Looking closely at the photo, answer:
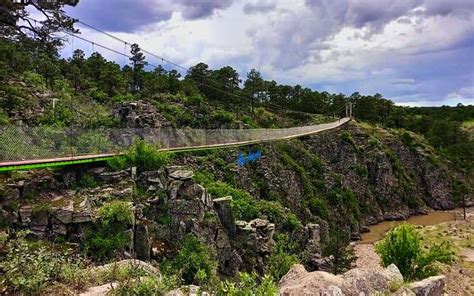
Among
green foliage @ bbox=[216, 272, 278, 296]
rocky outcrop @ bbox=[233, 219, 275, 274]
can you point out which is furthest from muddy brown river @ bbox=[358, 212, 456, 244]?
green foliage @ bbox=[216, 272, 278, 296]

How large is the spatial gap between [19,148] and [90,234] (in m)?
4.63

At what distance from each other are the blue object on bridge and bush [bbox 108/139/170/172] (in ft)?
59.4

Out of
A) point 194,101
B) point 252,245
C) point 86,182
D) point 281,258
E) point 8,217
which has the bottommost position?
point 281,258

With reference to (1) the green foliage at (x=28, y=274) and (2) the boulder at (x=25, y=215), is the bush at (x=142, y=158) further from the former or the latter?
(1) the green foliage at (x=28, y=274)

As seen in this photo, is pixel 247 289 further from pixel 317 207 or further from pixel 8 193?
pixel 317 207

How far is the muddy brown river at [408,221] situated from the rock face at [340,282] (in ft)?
135

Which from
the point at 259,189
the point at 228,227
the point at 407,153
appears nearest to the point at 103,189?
the point at 228,227

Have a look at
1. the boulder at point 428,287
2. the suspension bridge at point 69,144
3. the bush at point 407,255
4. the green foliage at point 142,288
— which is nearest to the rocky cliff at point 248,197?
the suspension bridge at point 69,144

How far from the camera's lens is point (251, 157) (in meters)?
43.2

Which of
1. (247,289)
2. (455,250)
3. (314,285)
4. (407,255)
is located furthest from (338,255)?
(247,289)

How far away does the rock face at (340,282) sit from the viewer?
924 cm

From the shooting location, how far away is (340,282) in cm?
980

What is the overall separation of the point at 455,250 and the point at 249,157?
2304cm

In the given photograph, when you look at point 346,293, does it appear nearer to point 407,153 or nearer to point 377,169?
point 377,169
